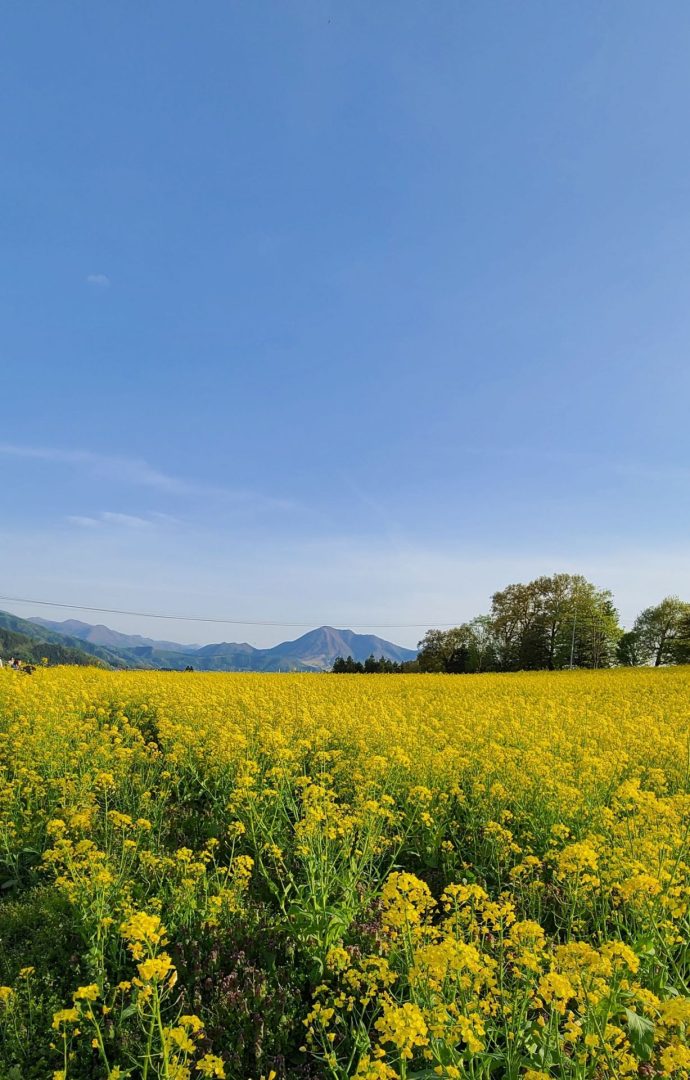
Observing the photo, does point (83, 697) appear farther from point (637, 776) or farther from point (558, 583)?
point (558, 583)

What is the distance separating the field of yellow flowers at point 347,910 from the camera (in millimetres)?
2697

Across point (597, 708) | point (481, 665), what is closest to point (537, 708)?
point (597, 708)

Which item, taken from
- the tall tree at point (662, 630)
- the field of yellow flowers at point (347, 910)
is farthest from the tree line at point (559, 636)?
the field of yellow flowers at point (347, 910)

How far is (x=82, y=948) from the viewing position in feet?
14.3

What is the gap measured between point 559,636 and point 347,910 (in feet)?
193

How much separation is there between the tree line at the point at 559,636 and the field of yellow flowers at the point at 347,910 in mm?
47505

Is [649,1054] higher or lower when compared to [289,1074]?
higher

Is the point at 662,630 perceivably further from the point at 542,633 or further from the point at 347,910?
the point at 347,910

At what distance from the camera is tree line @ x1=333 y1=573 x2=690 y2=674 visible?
186 feet

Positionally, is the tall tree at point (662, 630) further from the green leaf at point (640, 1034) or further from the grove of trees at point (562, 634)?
the green leaf at point (640, 1034)

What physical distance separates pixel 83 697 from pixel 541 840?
9.75m

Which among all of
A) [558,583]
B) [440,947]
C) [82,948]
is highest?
[558,583]

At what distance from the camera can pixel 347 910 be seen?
430cm

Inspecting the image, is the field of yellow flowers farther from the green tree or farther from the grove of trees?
the green tree
